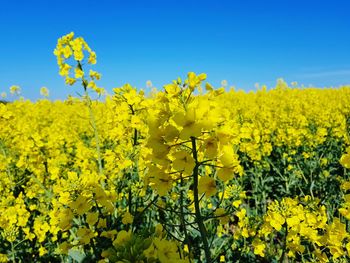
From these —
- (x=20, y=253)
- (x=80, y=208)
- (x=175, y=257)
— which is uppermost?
(x=80, y=208)

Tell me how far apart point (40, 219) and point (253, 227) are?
178cm

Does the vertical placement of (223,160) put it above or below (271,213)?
above

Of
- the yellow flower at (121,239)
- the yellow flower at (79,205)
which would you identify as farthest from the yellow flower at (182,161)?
the yellow flower at (79,205)

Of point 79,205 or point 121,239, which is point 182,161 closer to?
point 121,239

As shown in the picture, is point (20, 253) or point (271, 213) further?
point (20, 253)

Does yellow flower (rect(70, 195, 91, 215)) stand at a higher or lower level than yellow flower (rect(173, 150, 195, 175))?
lower

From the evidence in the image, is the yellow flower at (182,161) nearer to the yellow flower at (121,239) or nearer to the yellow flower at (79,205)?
the yellow flower at (121,239)

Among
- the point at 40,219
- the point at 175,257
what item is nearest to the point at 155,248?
the point at 175,257

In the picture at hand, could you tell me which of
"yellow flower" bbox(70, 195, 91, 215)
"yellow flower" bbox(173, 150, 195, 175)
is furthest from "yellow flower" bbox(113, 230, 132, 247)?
"yellow flower" bbox(70, 195, 91, 215)

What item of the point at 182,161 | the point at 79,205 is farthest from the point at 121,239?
the point at 79,205

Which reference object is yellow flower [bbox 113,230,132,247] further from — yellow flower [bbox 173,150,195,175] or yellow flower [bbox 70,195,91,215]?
yellow flower [bbox 70,195,91,215]

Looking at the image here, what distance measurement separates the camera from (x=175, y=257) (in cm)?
98

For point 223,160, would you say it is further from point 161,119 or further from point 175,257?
point 175,257

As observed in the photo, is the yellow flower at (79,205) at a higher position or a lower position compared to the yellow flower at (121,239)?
higher
